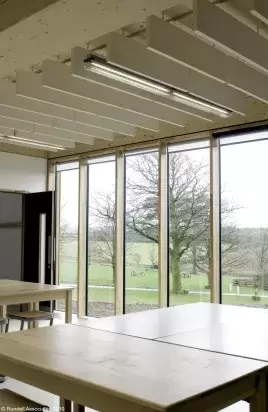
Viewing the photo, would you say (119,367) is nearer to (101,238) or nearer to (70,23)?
(70,23)

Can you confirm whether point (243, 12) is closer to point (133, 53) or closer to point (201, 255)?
point (133, 53)

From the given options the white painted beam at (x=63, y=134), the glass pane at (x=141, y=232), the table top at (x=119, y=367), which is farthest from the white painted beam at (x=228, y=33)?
the white painted beam at (x=63, y=134)

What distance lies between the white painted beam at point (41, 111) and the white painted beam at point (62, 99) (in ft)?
0.69

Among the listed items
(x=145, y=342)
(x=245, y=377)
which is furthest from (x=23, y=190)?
(x=245, y=377)

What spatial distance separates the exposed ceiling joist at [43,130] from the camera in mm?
6352

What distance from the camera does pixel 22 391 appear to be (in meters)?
4.11

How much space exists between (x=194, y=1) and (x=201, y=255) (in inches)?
158

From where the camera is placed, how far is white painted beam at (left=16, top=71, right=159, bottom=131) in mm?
4900

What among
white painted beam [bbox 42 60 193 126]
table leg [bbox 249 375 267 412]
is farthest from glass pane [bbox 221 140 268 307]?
table leg [bbox 249 375 267 412]

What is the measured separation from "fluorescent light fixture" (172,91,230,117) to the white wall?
4135 mm

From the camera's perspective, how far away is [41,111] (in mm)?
5578

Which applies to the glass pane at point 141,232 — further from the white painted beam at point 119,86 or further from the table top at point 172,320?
the table top at point 172,320

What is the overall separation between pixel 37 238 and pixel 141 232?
217cm

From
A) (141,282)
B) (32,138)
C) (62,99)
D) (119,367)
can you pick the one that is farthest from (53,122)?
(119,367)
